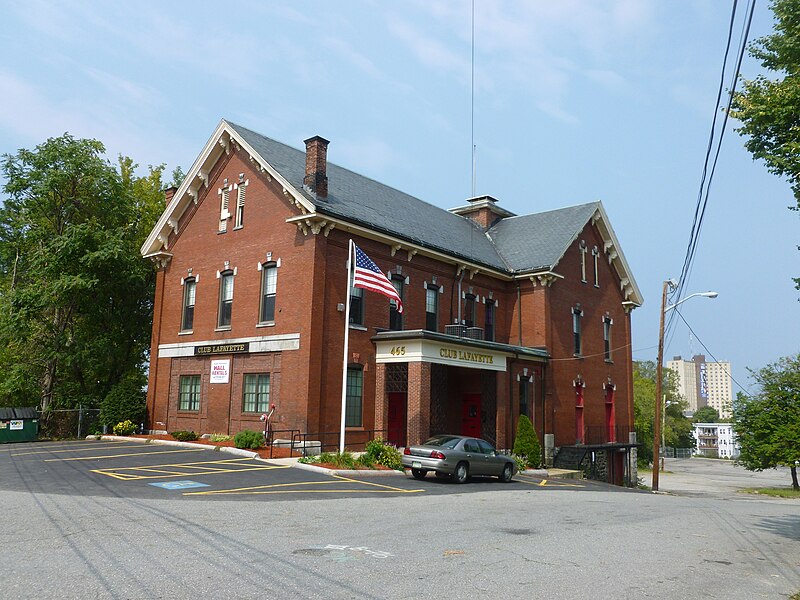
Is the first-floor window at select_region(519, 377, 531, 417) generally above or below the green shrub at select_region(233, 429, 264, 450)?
above

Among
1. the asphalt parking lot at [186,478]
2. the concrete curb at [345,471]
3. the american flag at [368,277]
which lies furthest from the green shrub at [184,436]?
the american flag at [368,277]

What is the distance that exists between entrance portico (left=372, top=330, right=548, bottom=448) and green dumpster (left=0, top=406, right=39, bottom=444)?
52.8ft

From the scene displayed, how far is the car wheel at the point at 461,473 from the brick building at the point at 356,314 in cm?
327

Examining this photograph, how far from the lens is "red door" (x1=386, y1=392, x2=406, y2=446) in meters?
28.4

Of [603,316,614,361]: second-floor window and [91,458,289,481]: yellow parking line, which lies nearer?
[91,458,289,481]: yellow parking line

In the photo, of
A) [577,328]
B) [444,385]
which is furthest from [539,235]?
[444,385]

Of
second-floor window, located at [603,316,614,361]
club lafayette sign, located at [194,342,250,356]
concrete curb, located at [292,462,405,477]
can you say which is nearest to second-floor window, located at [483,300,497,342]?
second-floor window, located at [603,316,614,361]

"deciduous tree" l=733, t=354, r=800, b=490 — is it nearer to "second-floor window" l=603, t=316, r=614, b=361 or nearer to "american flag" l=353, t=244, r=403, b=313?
"second-floor window" l=603, t=316, r=614, b=361

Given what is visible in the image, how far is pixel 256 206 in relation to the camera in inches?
1101

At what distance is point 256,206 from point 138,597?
2251 cm

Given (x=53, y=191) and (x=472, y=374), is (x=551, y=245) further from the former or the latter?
(x=53, y=191)

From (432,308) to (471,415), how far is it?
17.7 ft

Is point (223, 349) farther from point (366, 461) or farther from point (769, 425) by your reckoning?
point (769, 425)

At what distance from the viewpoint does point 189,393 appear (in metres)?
29.7
